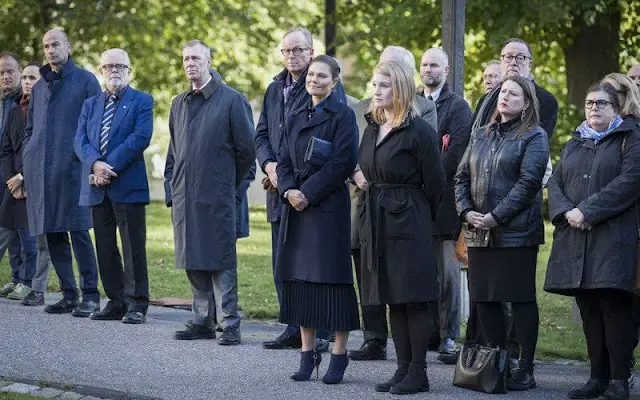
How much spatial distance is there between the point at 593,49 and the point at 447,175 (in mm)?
13178

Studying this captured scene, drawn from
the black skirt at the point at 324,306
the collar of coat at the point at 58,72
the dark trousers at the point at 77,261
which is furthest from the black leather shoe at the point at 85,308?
the black skirt at the point at 324,306

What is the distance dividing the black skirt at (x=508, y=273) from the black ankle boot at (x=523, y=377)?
1.37 ft

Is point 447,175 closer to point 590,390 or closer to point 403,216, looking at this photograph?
point 403,216

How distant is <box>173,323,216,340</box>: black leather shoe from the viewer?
418 inches

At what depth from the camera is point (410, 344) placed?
343 inches

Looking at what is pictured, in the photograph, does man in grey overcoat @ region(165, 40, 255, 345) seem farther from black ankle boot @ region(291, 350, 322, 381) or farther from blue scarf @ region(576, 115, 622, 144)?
blue scarf @ region(576, 115, 622, 144)

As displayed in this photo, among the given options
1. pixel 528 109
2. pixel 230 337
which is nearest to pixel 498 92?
pixel 528 109

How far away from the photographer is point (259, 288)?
14.7 m

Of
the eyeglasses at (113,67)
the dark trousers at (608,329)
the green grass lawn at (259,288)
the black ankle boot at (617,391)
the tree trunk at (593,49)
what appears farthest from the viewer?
the tree trunk at (593,49)

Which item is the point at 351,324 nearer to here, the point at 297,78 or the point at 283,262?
the point at 283,262

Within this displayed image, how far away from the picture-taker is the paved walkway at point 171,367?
8539 mm

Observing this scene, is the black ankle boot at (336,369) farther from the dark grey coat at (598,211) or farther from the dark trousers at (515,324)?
the dark grey coat at (598,211)

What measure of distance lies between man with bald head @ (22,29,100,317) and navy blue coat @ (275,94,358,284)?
3.35 meters

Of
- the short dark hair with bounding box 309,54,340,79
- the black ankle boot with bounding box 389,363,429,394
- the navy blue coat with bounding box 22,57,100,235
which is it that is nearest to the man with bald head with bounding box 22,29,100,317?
the navy blue coat with bounding box 22,57,100,235
